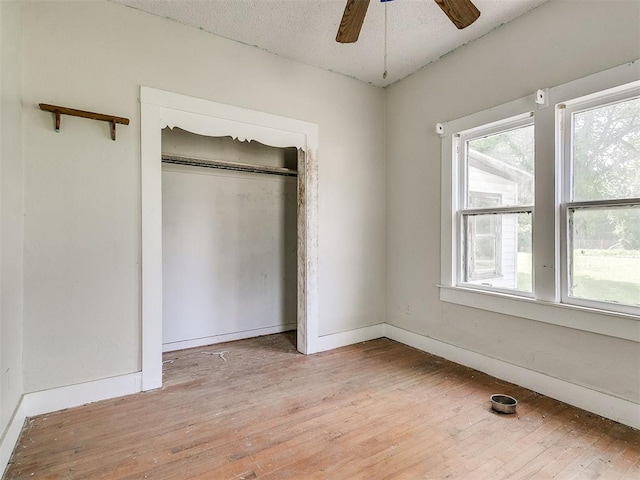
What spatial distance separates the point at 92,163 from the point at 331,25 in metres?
2.12

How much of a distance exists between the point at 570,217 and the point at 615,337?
2.71 ft

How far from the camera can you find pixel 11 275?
1.91m

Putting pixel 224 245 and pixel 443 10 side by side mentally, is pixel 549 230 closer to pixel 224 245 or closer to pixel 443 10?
pixel 443 10

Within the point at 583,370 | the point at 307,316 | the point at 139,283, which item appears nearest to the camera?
Result: the point at 583,370

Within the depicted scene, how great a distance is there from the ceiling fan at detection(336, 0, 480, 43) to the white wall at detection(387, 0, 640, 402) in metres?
0.93

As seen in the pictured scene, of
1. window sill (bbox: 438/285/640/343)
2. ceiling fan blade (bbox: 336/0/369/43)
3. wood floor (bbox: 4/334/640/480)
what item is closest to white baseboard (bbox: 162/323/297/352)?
wood floor (bbox: 4/334/640/480)

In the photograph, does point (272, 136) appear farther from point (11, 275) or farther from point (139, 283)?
point (11, 275)

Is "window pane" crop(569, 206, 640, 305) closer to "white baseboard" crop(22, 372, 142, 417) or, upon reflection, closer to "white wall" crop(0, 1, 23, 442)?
"white baseboard" crop(22, 372, 142, 417)

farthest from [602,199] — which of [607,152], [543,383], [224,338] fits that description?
[224,338]

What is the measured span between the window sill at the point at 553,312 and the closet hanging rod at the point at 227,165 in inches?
88.1

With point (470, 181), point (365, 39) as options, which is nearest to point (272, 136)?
point (365, 39)

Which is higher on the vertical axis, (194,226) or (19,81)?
(19,81)

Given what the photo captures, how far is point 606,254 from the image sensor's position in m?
2.20

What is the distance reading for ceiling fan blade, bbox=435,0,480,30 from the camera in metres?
1.80
